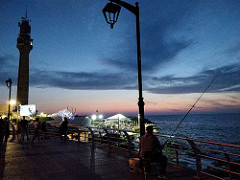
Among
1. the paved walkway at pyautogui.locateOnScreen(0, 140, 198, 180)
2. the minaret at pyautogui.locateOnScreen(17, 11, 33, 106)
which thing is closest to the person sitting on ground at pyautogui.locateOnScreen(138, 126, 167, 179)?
the paved walkway at pyautogui.locateOnScreen(0, 140, 198, 180)

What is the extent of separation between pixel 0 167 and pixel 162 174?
6137 mm

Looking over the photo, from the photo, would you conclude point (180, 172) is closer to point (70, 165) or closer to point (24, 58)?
point (70, 165)

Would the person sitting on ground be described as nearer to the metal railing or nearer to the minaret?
the metal railing

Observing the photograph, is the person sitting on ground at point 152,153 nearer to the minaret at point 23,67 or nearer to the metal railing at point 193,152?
the metal railing at point 193,152

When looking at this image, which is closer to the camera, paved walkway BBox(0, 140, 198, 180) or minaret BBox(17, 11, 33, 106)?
paved walkway BBox(0, 140, 198, 180)

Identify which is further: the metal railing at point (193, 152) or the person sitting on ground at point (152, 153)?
the person sitting on ground at point (152, 153)

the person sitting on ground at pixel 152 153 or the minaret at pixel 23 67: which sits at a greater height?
the minaret at pixel 23 67

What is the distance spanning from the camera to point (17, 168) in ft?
23.3

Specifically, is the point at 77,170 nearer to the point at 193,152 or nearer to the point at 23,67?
the point at 193,152

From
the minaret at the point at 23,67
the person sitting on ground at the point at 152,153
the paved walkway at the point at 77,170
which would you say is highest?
the minaret at the point at 23,67

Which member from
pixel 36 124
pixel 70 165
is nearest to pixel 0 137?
pixel 36 124

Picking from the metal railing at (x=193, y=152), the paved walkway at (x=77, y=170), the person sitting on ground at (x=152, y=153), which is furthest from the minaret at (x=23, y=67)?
the person sitting on ground at (x=152, y=153)

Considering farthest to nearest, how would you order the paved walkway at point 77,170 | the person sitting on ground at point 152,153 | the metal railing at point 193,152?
the paved walkway at point 77,170
the person sitting on ground at point 152,153
the metal railing at point 193,152

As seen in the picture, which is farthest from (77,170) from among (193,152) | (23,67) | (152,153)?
(23,67)
